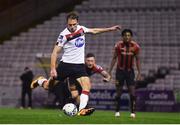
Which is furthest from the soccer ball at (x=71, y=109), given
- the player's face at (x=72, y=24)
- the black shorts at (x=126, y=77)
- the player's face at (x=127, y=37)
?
the player's face at (x=127, y=37)

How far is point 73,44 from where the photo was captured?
11727mm

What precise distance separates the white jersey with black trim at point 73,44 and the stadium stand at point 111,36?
559 inches

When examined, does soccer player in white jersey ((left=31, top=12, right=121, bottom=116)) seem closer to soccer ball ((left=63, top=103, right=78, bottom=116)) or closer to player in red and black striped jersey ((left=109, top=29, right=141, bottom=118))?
soccer ball ((left=63, top=103, right=78, bottom=116))

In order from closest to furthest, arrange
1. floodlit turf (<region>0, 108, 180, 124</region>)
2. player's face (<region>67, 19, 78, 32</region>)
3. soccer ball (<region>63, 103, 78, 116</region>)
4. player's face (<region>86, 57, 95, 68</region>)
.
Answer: floodlit turf (<region>0, 108, 180, 124</region>) → soccer ball (<region>63, 103, 78, 116</region>) → player's face (<region>67, 19, 78, 32</region>) → player's face (<region>86, 57, 95, 68</region>)

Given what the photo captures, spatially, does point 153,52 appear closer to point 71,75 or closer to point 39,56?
point 39,56

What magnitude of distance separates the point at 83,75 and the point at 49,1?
21.7m

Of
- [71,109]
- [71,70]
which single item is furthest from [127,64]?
[71,109]

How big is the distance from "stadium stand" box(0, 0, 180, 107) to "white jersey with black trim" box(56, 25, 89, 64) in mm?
14205

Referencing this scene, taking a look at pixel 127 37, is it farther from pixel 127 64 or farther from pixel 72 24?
pixel 72 24

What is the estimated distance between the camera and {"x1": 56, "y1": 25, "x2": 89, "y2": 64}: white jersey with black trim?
1162 centimetres

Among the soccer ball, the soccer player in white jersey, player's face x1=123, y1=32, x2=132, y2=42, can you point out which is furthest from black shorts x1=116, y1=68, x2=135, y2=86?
the soccer ball

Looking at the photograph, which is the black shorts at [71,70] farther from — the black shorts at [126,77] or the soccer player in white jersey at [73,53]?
the black shorts at [126,77]

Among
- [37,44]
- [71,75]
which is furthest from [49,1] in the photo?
[71,75]

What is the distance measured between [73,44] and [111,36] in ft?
60.6
